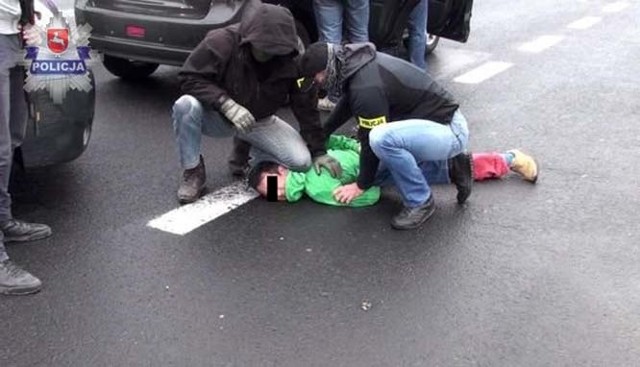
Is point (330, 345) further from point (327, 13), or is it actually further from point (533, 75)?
point (533, 75)

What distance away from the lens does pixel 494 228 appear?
4223 millimetres

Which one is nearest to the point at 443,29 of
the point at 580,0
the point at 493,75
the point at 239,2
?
the point at 493,75

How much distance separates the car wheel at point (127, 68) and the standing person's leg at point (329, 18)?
4.75 ft

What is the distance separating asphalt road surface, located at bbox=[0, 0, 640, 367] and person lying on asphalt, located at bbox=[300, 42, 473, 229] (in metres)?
0.16

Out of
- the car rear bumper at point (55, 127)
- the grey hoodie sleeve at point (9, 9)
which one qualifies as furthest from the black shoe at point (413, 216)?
the grey hoodie sleeve at point (9, 9)

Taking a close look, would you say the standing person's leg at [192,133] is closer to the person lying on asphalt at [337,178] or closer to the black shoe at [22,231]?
the person lying on asphalt at [337,178]

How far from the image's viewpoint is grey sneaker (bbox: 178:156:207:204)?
4.43 metres

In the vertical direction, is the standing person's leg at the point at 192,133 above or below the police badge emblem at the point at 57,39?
below

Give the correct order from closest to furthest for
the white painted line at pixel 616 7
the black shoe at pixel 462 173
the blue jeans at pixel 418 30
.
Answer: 1. the black shoe at pixel 462 173
2. the blue jeans at pixel 418 30
3. the white painted line at pixel 616 7

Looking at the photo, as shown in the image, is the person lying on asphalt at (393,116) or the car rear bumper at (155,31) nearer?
the person lying on asphalt at (393,116)

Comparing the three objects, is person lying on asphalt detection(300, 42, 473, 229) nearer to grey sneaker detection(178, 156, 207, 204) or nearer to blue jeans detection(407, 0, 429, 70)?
grey sneaker detection(178, 156, 207, 204)

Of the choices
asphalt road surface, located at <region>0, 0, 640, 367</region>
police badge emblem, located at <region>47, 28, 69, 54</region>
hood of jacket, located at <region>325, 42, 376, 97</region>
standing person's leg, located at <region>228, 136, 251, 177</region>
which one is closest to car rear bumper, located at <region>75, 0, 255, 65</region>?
asphalt road surface, located at <region>0, 0, 640, 367</region>

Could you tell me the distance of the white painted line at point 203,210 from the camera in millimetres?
4145

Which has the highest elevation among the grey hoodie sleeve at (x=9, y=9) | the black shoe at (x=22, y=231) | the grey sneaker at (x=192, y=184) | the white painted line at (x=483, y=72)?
the grey hoodie sleeve at (x=9, y=9)
